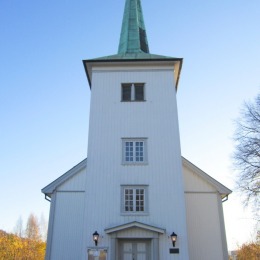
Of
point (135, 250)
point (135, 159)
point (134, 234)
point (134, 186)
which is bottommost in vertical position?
point (135, 250)

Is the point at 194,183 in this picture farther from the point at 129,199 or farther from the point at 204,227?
the point at 129,199

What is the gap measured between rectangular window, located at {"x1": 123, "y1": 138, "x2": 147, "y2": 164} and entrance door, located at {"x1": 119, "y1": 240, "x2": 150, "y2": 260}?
3681mm

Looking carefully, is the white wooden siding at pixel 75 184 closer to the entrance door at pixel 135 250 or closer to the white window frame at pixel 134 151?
the white window frame at pixel 134 151

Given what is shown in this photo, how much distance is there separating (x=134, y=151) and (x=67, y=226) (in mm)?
5334

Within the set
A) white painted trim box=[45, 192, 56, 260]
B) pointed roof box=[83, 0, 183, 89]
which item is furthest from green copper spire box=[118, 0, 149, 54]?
white painted trim box=[45, 192, 56, 260]

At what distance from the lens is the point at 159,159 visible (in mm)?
15711

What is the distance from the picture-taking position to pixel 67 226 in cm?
1691

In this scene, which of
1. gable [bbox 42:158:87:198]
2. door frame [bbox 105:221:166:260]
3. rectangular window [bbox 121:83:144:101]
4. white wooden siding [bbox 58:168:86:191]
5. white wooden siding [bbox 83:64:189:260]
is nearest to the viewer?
door frame [bbox 105:221:166:260]

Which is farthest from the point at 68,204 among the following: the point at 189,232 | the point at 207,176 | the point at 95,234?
the point at 207,176

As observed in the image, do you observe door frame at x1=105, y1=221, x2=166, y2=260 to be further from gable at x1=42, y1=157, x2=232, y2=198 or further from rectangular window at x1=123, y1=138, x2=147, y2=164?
gable at x1=42, y1=157, x2=232, y2=198

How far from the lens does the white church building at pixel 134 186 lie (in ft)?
47.3

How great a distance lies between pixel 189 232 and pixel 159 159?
13.8ft

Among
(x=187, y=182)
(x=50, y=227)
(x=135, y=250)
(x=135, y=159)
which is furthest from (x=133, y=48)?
(x=135, y=250)

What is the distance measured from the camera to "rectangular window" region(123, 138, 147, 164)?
51.7 ft
